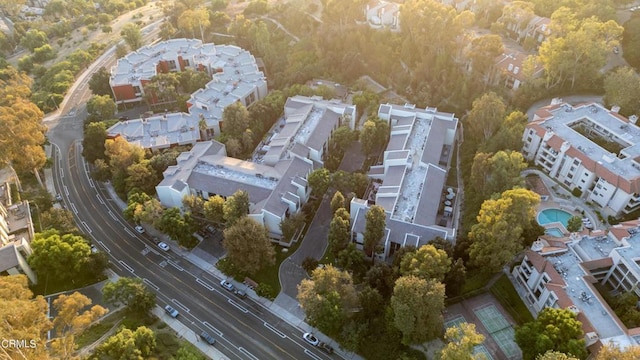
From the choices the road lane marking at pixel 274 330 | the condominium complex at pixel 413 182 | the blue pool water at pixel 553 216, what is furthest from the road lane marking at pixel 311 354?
the blue pool water at pixel 553 216

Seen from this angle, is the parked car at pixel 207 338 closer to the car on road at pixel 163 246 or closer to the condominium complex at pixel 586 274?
the car on road at pixel 163 246

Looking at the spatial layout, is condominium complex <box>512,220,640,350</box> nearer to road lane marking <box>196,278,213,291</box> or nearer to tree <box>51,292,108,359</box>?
road lane marking <box>196,278,213,291</box>

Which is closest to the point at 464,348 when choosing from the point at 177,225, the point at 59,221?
the point at 177,225

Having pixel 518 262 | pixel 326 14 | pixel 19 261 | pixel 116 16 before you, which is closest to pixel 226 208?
pixel 19 261

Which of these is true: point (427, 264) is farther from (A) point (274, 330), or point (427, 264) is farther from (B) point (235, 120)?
(B) point (235, 120)

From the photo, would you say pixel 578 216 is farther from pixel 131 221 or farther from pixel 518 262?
pixel 131 221

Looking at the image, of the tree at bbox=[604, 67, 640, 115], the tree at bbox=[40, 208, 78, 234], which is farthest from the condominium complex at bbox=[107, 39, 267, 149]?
the tree at bbox=[604, 67, 640, 115]
